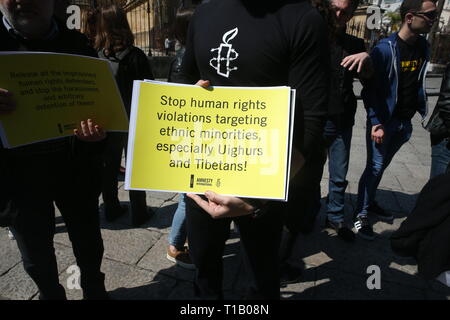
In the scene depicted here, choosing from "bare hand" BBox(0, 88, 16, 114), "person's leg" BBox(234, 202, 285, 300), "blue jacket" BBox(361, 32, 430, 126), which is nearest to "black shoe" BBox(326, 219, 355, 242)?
"blue jacket" BBox(361, 32, 430, 126)

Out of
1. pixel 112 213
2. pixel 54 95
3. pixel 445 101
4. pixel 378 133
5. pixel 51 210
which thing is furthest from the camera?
pixel 112 213

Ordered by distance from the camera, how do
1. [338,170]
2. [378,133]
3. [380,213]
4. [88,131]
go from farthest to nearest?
[380,213] < [338,170] < [378,133] < [88,131]

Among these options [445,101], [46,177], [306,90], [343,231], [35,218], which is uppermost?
[306,90]

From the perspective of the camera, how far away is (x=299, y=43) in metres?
1.18

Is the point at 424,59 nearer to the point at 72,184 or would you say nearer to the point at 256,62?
the point at 256,62

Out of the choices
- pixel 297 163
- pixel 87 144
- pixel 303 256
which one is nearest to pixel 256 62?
pixel 297 163

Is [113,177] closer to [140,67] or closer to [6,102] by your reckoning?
[140,67]

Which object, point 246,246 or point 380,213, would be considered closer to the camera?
point 246,246

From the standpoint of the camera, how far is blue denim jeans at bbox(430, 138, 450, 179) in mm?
2529

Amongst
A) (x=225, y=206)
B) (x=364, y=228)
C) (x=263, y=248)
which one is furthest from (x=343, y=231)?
(x=225, y=206)

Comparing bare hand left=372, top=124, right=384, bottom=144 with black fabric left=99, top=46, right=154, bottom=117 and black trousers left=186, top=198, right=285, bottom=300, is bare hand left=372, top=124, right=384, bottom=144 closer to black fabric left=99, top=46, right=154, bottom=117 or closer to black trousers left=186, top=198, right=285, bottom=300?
black trousers left=186, top=198, right=285, bottom=300

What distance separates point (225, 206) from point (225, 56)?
0.61 m

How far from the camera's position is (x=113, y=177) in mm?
2961

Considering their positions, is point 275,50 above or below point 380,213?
above
